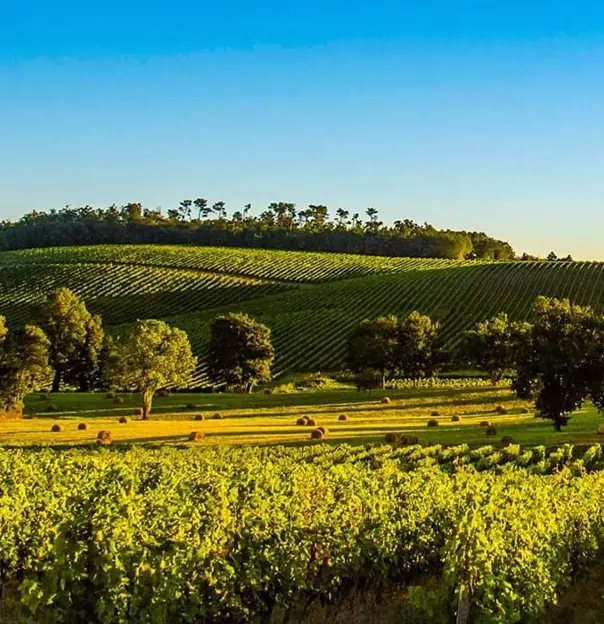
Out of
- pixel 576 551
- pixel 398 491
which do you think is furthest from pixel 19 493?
pixel 576 551

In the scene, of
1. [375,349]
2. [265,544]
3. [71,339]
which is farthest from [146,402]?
[265,544]

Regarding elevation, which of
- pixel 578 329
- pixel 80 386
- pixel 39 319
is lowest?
pixel 80 386

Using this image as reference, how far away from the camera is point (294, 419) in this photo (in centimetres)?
6316

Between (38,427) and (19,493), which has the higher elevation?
(19,493)

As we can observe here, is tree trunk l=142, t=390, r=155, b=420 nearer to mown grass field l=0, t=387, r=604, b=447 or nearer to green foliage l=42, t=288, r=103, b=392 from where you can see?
mown grass field l=0, t=387, r=604, b=447

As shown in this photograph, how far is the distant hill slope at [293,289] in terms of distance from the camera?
403 ft

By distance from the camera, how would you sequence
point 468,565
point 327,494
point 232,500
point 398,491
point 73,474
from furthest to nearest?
point 73,474 → point 398,491 → point 327,494 → point 232,500 → point 468,565

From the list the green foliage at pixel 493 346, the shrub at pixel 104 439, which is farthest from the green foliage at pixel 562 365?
the green foliage at pixel 493 346

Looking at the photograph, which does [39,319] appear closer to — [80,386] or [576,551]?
[80,386]

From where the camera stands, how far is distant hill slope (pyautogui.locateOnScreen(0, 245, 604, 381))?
123 metres

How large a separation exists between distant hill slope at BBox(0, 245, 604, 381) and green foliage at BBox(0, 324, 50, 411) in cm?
3510

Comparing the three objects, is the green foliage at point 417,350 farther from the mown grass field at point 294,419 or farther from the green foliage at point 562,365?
the green foliage at point 562,365

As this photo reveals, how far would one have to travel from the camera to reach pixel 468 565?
14211mm

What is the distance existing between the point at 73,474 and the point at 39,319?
244 feet
